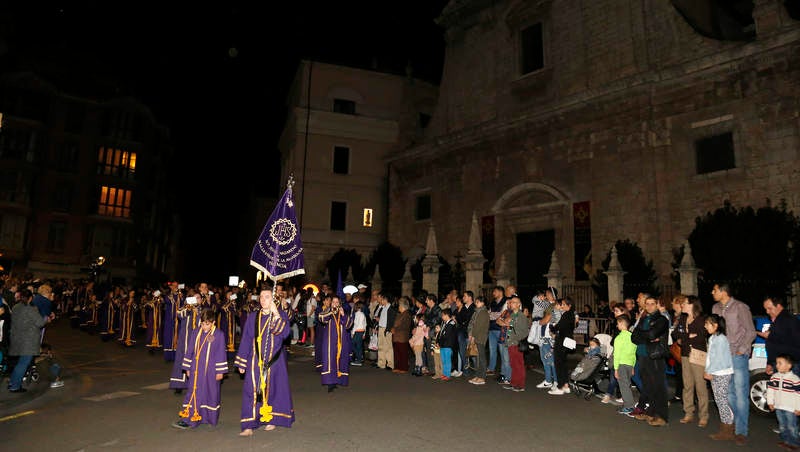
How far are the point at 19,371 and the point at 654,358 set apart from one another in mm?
10753

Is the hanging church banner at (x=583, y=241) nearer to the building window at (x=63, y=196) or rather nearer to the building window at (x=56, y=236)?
the building window at (x=56, y=236)

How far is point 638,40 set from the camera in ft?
68.6

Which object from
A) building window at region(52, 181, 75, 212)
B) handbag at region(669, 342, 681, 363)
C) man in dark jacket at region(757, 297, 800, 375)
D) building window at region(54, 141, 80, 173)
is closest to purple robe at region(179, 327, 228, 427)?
man in dark jacket at region(757, 297, 800, 375)

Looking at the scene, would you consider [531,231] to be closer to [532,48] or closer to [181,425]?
[532,48]

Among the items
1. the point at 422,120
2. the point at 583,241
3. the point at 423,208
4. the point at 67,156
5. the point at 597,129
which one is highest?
the point at 422,120

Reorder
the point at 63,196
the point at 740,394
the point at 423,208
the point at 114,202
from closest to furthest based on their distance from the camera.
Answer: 1. the point at 740,394
2. the point at 423,208
3. the point at 63,196
4. the point at 114,202

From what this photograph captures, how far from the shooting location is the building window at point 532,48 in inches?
976

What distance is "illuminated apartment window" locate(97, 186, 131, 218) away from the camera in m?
38.7

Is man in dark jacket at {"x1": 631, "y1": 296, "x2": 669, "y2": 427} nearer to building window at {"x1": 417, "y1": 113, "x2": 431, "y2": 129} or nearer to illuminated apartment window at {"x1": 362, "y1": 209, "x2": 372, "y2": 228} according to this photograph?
illuminated apartment window at {"x1": 362, "y1": 209, "x2": 372, "y2": 228}

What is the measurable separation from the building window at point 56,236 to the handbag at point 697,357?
41.5 m

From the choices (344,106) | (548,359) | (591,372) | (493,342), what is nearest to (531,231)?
(493,342)

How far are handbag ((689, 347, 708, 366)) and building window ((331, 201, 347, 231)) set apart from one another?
25.6m

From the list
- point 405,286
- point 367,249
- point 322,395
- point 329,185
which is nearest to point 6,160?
point 329,185

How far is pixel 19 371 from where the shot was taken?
8.85 m
